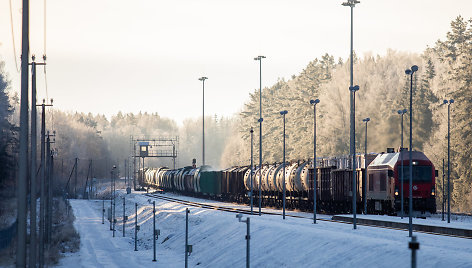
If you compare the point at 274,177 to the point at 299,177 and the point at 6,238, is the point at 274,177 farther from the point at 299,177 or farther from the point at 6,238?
the point at 6,238

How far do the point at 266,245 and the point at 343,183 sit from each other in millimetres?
19038

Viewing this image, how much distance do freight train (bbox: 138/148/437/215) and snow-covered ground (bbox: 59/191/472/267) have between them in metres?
5.48

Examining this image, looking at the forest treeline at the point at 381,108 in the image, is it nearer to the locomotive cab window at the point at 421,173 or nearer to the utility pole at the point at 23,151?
the locomotive cab window at the point at 421,173

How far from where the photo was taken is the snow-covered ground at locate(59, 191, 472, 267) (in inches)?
1124

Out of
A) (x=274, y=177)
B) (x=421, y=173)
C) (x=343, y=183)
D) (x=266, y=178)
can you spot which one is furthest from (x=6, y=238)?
(x=421, y=173)

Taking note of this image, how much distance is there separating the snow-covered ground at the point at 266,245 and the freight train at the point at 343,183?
548 cm

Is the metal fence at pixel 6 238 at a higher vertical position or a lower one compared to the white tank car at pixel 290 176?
lower

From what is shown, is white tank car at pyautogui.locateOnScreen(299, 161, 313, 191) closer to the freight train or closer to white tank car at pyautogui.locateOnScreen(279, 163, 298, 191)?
the freight train

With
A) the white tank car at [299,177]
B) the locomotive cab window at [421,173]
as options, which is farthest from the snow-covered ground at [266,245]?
the white tank car at [299,177]

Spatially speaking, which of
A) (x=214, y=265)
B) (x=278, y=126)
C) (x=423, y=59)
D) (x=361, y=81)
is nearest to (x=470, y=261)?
(x=214, y=265)

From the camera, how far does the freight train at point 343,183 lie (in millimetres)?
51156

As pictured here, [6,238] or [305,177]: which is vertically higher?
[305,177]

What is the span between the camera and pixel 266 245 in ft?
129

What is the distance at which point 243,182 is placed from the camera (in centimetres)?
8225
